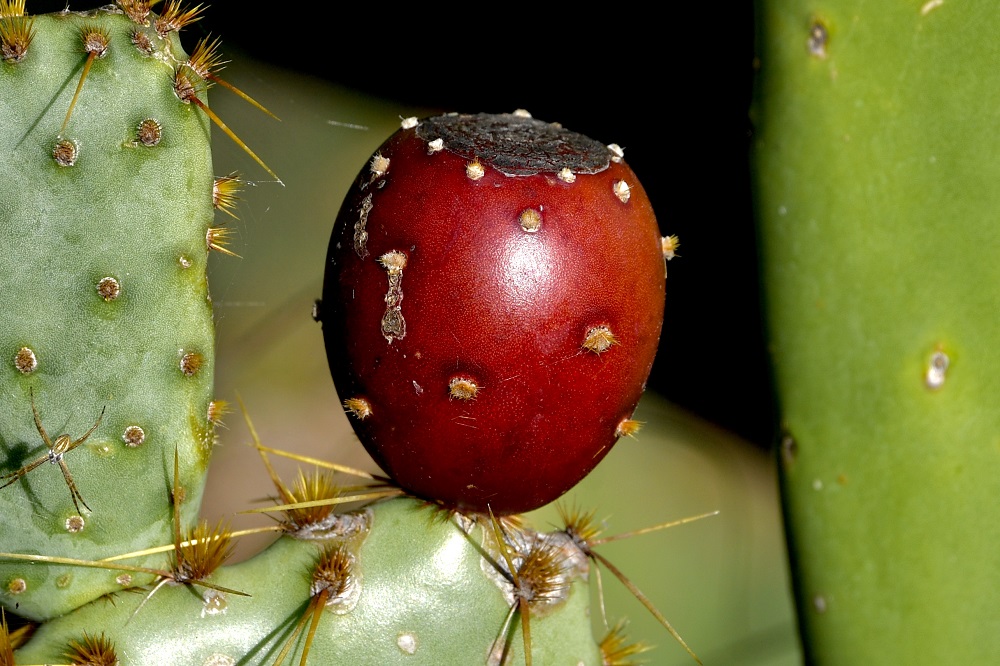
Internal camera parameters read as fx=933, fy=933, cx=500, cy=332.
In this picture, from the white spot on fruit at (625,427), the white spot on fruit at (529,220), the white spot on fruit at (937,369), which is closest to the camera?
the white spot on fruit at (529,220)

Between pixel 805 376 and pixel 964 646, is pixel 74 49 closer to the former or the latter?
pixel 805 376

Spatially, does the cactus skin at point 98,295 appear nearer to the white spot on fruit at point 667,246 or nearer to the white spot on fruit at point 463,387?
the white spot on fruit at point 463,387

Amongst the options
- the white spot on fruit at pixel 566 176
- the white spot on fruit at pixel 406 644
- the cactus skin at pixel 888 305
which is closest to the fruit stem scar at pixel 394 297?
the white spot on fruit at pixel 566 176

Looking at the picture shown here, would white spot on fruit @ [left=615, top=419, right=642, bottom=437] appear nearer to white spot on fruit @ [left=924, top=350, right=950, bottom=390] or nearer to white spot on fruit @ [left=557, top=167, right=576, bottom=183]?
white spot on fruit @ [left=557, top=167, right=576, bottom=183]

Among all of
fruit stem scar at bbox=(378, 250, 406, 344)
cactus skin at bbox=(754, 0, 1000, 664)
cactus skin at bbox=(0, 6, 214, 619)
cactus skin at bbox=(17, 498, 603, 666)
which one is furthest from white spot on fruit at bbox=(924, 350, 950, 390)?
cactus skin at bbox=(0, 6, 214, 619)

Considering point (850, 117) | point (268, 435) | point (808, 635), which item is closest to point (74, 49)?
point (850, 117)

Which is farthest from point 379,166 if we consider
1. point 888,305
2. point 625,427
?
point 888,305
